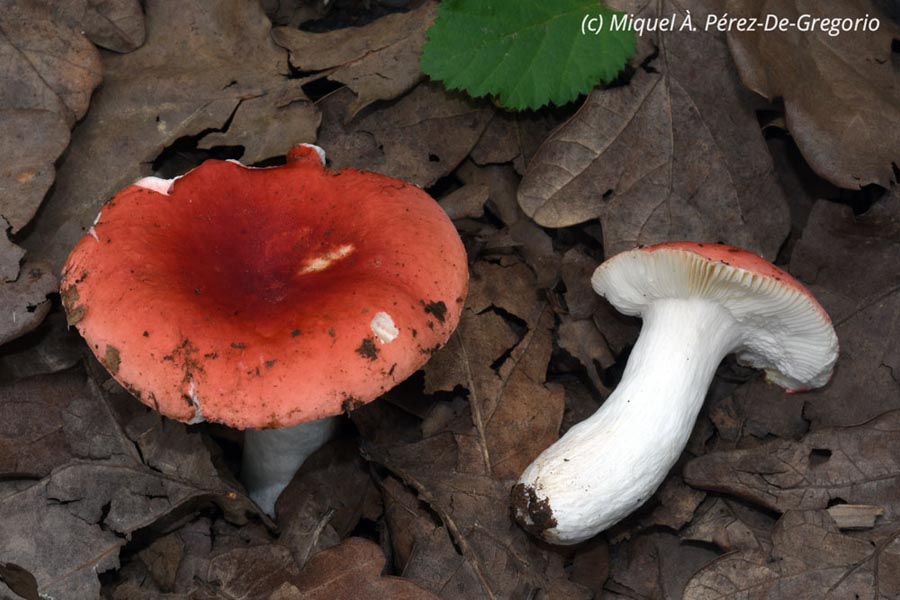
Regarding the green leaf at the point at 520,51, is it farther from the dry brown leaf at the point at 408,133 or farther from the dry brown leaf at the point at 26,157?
the dry brown leaf at the point at 26,157

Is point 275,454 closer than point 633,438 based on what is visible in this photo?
No

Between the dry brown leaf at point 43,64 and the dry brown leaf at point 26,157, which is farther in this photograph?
the dry brown leaf at point 43,64

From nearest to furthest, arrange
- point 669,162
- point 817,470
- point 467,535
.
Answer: point 467,535
point 817,470
point 669,162

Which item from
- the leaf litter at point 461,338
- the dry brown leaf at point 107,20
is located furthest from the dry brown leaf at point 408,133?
the dry brown leaf at point 107,20

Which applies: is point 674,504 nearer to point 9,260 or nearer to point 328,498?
point 328,498

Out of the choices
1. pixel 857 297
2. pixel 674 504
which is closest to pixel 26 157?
pixel 674 504

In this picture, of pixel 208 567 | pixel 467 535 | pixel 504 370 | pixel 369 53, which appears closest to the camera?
pixel 208 567

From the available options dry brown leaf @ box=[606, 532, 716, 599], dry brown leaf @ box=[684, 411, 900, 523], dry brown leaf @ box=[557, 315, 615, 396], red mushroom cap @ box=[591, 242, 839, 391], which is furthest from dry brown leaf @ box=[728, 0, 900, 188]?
dry brown leaf @ box=[606, 532, 716, 599]
